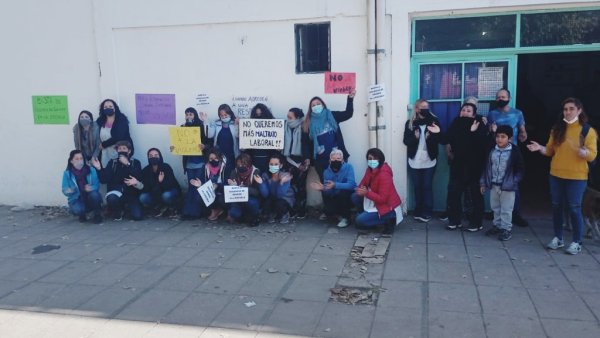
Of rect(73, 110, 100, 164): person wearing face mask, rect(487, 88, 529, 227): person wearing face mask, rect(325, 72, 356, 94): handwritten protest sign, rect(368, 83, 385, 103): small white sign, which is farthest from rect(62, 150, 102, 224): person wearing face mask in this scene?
rect(487, 88, 529, 227): person wearing face mask

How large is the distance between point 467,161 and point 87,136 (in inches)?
243

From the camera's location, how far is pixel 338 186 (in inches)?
281

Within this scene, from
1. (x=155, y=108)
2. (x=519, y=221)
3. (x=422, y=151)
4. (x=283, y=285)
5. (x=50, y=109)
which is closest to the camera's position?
(x=283, y=285)

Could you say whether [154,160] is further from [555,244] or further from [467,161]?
[555,244]

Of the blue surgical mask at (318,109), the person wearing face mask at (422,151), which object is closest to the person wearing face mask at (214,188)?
the blue surgical mask at (318,109)

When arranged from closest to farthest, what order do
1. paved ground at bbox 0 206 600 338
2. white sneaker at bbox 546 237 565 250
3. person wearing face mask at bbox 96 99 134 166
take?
paved ground at bbox 0 206 600 338, white sneaker at bbox 546 237 565 250, person wearing face mask at bbox 96 99 134 166

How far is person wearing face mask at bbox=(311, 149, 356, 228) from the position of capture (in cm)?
716

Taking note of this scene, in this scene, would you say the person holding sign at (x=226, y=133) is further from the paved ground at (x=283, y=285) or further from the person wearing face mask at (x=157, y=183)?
the paved ground at (x=283, y=285)

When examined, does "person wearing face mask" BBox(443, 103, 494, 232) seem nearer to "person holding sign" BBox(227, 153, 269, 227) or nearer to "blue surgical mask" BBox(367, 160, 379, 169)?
"blue surgical mask" BBox(367, 160, 379, 169)

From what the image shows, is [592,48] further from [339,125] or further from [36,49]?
[36,49]

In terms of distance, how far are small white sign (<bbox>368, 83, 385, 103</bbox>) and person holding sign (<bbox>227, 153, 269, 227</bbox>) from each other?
2.07 metres

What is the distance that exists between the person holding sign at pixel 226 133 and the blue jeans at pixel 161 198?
1.06m

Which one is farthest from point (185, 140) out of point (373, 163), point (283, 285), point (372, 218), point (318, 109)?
point (283, 285)

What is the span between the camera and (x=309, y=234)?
275 inches
